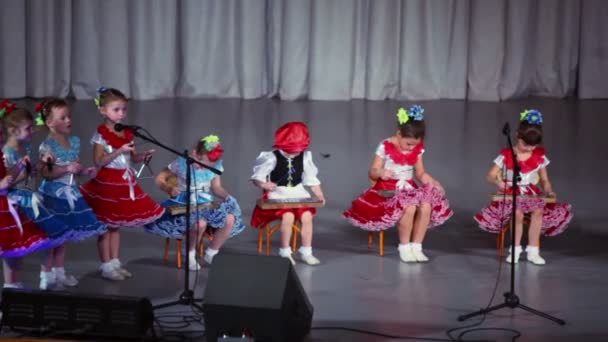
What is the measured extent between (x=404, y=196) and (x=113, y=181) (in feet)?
5.44

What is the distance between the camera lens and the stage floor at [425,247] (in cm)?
536

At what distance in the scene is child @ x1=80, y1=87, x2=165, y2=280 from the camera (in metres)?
5.80

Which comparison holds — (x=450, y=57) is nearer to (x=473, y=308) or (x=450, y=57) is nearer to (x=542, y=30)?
(x=542, y=30)

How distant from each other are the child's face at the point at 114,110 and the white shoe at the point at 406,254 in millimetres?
1793

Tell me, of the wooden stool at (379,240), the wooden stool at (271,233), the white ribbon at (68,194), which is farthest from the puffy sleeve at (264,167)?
the white ribbon at (68,194)

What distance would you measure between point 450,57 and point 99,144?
7.89m

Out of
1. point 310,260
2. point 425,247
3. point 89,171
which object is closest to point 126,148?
point 89,171

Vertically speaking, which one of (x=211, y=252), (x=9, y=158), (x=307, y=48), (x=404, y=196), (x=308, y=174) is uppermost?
(x=307, y=48)

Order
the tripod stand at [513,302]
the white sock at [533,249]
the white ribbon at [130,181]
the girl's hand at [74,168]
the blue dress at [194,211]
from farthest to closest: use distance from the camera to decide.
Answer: the white sock at [533,249] → the blue dress at [194,211] → the white ribbon at [130,181] → the girl's hand at [74,168] → the tripod stand at [513,302]

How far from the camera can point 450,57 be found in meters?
13.1

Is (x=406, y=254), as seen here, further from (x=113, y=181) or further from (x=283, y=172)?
(x=113, y=181)

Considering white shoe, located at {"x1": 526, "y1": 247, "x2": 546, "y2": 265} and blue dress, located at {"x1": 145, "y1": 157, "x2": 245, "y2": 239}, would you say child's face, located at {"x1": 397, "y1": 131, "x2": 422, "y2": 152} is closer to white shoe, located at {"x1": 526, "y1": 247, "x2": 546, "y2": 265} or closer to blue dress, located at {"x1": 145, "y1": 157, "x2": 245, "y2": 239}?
white shoe, located at {"x1": 526, "y1": 247, "x2": 546, "y2": 265}

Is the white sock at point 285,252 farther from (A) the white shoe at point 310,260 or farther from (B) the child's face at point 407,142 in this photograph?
(B) the child's face at point 407,142

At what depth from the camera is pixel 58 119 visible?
5.60 meters
